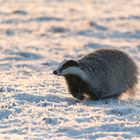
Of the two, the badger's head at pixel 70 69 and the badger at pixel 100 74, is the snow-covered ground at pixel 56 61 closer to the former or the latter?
the badger at pixel 100 74

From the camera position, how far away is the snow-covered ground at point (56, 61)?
302 inches

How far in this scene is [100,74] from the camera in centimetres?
968

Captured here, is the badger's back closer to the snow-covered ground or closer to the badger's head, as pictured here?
the badger's head

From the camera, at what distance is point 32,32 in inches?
766

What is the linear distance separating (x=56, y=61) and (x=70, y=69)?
5740 millimetres

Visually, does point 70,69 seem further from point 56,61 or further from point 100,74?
point 56,61

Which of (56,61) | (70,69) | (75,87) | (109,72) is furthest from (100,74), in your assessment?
(56,61)

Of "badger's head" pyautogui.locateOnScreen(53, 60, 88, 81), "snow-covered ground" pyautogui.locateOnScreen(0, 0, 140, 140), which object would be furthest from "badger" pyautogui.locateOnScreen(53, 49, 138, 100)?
"snow-covered ground" pyautogui.locateOnScreen(0, 0, 140, 140)

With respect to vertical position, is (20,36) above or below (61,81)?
above

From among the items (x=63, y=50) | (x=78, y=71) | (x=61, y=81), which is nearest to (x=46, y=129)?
(x=78, y=71)

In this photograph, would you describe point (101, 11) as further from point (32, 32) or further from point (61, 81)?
point (61, 81)

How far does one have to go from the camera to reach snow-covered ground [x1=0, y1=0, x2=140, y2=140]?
7672mm

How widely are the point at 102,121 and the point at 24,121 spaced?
102 centimetres

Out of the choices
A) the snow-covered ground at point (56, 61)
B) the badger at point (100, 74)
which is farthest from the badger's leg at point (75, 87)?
the snow-covered ground at point (56, 61)
